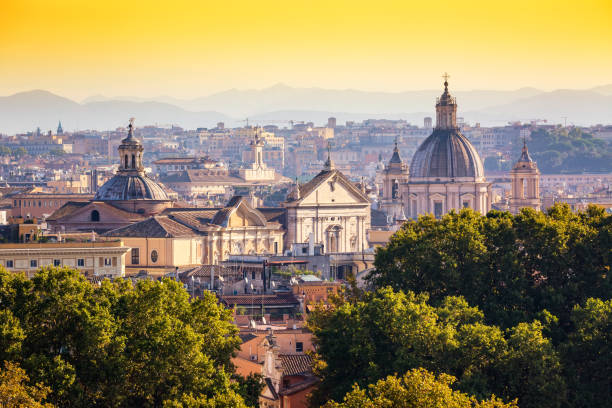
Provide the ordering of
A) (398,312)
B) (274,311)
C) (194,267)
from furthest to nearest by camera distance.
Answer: (194,267) → (274,311) → (398,312)

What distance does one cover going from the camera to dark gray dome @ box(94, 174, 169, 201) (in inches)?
4998

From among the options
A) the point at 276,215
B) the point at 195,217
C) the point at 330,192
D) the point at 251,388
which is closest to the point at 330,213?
the point at 330,192

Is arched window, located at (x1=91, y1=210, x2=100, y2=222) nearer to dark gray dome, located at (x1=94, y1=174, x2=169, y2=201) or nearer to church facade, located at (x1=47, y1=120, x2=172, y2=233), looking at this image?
church facade, located at (x1=47, y1=120, x2=172, y2=233)

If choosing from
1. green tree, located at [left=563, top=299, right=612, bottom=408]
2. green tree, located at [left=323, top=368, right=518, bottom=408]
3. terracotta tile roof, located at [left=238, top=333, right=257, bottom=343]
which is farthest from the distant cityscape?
green tree, located at [left=323, top=368, right=518, bottom=408]

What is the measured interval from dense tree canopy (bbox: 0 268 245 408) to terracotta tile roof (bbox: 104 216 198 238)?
5357 cm

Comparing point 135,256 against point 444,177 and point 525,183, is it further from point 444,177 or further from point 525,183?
point 525,183

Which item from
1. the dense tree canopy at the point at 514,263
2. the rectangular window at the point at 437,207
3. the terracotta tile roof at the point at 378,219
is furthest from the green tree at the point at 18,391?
the terracotta tile roof at the point at 378,219

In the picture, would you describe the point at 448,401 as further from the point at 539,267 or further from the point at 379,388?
the point at 539,267

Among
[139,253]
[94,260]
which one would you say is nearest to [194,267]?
[139,253]

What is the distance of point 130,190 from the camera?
12719cm

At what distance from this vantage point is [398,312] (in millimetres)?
62344

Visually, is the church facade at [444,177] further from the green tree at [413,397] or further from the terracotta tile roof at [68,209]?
the green tree at [413,397]

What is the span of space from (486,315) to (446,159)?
97046 millimetres

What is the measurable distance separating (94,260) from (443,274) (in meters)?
32.7
